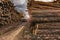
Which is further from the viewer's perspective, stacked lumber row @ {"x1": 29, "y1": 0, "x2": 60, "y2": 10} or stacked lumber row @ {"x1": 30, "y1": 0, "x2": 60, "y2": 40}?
stacked lumber row @ {"x1": 29, "y1": 0, "x2": 60, "y2": 10}

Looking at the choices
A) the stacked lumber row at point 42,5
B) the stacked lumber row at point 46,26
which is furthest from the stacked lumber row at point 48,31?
the stacked lumber row at point 42,5

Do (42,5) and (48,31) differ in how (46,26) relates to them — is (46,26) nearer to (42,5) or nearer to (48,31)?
(48,31)

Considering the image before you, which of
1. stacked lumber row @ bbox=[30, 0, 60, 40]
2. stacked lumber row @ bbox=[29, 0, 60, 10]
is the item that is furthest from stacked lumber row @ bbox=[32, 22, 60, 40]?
stacked lumber row @ bbox=[29, 0, 60, 10]

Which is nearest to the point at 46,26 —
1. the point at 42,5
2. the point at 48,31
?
the point at 48,31

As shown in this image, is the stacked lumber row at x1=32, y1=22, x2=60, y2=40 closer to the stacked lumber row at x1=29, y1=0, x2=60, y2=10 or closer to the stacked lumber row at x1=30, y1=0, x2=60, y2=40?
the stacked lumber row at x1=30, y1=0, x2=60, y2=40

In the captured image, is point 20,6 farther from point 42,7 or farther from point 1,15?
point 1,15

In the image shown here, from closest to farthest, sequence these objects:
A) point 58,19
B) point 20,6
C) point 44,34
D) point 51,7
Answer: point 44,34 → point 58,19 → point 51,7 → point 20,6

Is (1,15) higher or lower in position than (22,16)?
higher

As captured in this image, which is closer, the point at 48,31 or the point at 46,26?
the point at 48,31

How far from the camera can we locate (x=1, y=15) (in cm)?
185

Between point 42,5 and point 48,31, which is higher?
point 42,5

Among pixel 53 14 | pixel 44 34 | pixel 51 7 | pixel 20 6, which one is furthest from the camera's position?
→ pixel 20 6

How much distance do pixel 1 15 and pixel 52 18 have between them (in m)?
0.68

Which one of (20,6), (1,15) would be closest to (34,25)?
(1,15)
